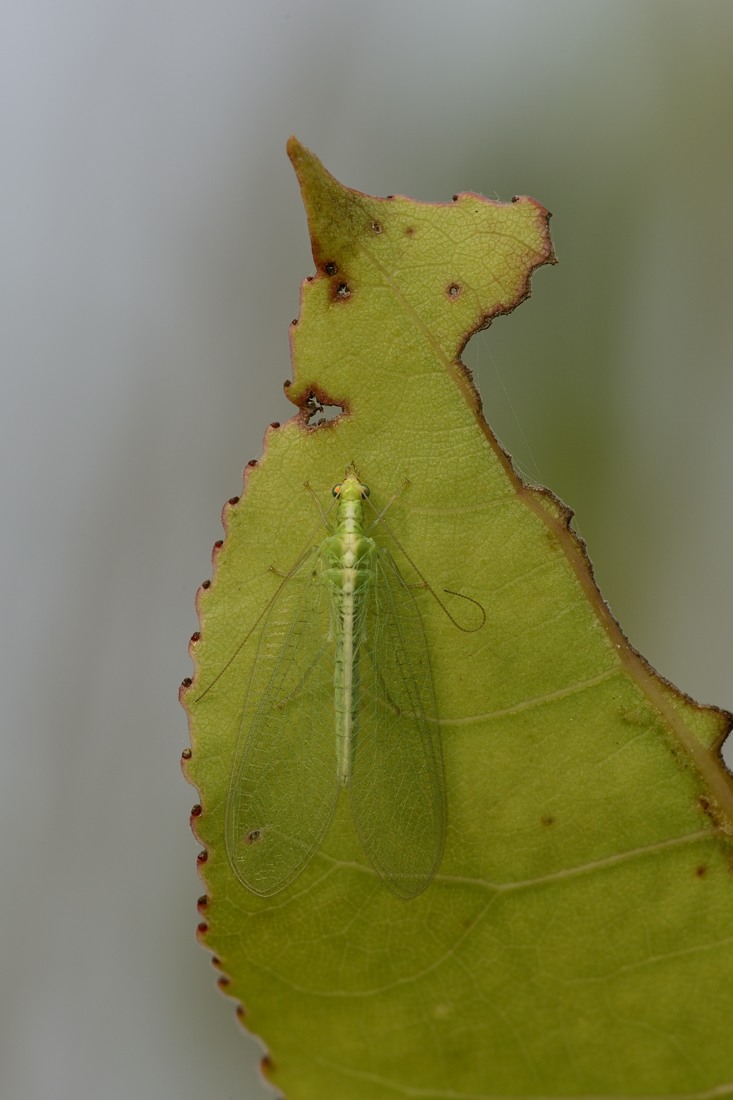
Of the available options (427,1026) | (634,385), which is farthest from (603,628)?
(634,385)

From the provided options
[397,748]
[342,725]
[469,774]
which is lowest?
[469,774]

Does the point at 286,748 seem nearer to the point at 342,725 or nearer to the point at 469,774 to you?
the point at 342,725

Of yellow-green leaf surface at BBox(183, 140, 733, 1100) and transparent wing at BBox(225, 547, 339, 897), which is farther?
transparent wing at BBox(225, 547, 339, 897)

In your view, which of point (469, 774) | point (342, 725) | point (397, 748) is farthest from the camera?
point (342, 725)

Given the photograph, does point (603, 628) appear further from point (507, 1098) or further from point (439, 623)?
point (507, 1098)

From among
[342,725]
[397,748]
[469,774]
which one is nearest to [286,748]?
[342,725]

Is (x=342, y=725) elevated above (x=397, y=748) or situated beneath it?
elevated above
